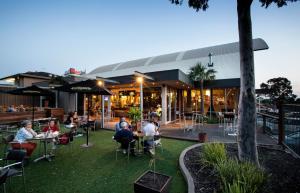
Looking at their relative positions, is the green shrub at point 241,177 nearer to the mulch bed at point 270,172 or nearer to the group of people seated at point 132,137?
the mulch bed at point 270,172

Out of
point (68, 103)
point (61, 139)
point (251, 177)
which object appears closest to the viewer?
point (251, 177)

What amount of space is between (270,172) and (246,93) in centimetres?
188

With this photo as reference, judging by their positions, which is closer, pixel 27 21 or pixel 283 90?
pixel 27 21

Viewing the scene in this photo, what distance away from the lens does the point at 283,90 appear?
42062mm

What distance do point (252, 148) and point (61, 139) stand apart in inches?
241

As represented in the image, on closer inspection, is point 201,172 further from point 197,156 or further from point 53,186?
point 53,186

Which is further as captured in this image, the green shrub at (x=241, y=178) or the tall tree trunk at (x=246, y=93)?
the tall tree trunk at (x=246, y=93)

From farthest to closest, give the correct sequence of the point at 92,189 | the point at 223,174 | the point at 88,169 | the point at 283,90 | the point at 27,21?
the point at 283,90
the point at 27,21
the point at 88,169
the point at 92,189
the point at 223,174

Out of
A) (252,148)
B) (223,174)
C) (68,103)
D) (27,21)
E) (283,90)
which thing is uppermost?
(27,21)

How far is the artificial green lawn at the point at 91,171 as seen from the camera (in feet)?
11.0

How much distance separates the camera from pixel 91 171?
4207mm

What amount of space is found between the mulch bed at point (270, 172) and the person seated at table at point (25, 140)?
4599 millimetres

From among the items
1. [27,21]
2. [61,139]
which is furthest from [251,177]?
[27,21]

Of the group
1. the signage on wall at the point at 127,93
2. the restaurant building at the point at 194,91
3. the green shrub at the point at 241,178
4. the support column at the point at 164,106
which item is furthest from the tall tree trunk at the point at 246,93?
the signage on wall at the point at 127,93
